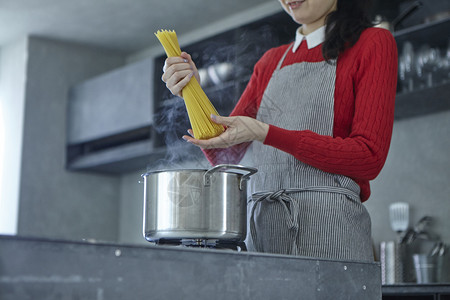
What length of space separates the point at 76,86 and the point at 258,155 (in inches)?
122

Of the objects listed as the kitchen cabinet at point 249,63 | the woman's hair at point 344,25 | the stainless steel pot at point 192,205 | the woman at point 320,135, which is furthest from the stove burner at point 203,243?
the woman's hair at point 344,25

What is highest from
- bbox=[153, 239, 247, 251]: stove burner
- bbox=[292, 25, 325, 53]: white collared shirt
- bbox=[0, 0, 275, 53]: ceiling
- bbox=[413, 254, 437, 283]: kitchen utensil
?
bbox=[0, 0, 275, 53]: ceiling

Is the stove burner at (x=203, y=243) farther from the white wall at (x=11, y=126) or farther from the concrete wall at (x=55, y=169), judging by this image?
the white wall at (x=11, y=126)

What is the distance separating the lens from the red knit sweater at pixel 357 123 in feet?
3.74

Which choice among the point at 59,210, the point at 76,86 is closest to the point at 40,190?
the point at 59,210

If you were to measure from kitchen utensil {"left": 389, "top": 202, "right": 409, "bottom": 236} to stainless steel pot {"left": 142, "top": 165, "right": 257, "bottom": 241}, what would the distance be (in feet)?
6.00

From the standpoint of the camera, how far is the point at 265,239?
1.25 m

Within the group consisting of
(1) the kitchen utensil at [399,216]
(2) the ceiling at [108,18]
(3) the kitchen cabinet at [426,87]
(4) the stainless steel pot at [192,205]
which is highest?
(2) the ceiling at [108,18]

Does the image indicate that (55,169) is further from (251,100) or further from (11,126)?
(251,100)

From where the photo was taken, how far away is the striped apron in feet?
3.91

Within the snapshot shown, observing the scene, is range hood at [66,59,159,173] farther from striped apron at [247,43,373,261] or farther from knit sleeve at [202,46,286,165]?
striped apron at [247,43,373,261]

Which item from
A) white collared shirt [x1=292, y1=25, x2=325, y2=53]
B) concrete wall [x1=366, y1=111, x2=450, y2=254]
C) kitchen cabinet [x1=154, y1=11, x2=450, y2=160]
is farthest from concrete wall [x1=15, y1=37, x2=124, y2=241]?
white collared shirt [x1=292, y1=25, x2=325, y2=53]

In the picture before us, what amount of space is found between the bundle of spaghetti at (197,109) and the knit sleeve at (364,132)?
0.36 ft

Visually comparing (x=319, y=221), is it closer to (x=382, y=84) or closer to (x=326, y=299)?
(x=326, y=299)
